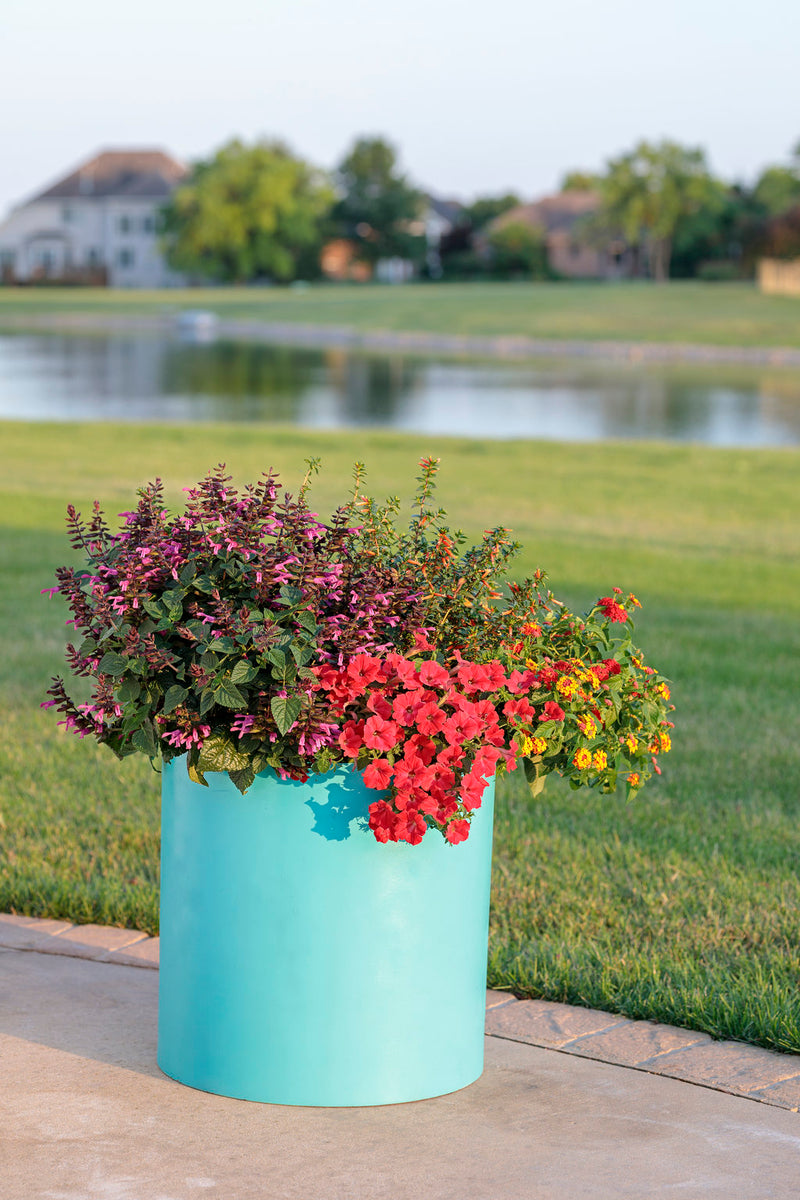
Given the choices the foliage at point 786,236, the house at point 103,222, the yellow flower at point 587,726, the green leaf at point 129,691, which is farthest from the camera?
the house at point 103,222

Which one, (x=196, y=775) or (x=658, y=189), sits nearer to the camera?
(x=196, y=775)

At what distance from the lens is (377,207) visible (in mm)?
112062

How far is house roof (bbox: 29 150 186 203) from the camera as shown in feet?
407

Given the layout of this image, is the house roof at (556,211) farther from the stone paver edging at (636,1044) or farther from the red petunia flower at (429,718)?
the red petunia flower at (429,718)

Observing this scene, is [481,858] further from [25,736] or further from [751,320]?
[751,320]

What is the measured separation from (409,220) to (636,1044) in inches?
4465

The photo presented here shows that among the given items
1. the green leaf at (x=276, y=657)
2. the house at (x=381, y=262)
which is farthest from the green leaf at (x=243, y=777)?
the house at (x=381, y=262)

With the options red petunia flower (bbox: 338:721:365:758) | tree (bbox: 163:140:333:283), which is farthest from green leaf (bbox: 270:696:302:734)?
tree (bbox: 163:140:333:283)

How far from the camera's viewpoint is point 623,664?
3658mm

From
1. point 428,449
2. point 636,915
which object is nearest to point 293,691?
point 636,915

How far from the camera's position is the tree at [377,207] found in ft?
367

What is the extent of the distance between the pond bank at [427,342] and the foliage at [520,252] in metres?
42.5

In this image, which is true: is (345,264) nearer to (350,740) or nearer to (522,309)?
(522,309)

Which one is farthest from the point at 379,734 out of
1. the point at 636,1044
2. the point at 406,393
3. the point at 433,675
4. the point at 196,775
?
the point at 406,393
